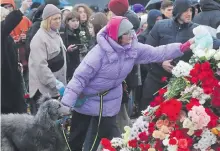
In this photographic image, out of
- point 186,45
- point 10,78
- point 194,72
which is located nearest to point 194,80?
point 194,72

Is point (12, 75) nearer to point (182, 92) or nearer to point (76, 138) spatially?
point (76, 138)

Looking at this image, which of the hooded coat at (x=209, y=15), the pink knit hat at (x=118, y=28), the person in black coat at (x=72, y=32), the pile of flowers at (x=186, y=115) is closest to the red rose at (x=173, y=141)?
the pile of flowers at (x=186, y=115)

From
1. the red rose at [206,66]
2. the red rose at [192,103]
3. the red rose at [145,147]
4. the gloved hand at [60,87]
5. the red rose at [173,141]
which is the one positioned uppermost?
the red rose at [206,66]

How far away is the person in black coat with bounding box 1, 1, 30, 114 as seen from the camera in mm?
5680

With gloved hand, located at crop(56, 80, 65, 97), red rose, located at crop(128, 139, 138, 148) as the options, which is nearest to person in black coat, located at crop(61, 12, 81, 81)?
gloved hand, located at crop(56, 80, 65, 97)

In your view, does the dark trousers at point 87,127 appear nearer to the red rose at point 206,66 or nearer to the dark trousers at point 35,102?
the dark trousers at point 35,102

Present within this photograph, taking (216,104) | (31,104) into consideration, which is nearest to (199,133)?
(216,104)

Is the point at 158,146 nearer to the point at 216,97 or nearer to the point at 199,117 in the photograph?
the point at 199,117

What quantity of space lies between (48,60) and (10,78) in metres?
0.58

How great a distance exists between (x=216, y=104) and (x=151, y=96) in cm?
237

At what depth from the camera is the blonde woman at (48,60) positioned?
6.08m

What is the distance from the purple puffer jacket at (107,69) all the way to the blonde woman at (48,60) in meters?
0.88

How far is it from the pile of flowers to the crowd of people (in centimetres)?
110

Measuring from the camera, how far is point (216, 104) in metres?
3.64
